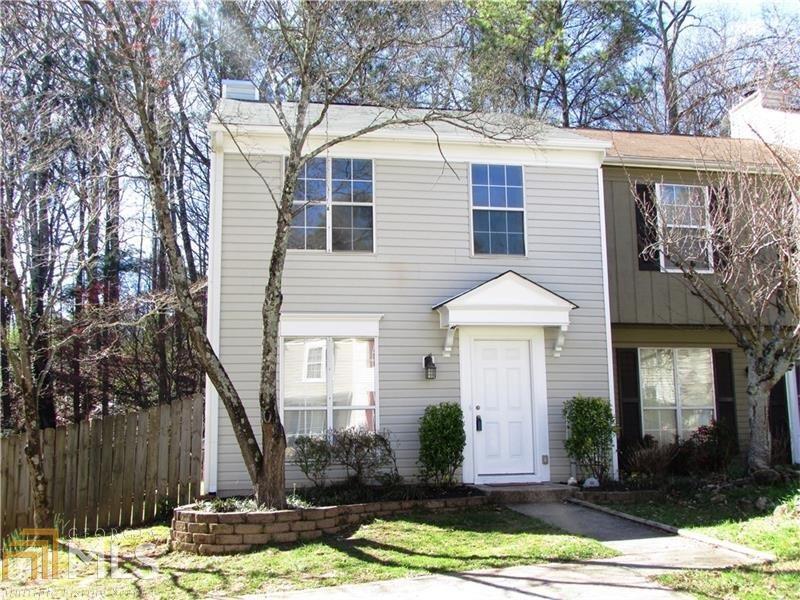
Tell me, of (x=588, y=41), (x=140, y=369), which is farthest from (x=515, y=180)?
(x=588, y=41)

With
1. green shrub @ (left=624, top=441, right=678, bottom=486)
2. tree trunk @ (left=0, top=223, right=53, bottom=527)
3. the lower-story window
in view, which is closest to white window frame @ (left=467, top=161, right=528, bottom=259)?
the lower-story window

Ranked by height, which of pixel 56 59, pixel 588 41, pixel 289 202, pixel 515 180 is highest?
pixel 588 41

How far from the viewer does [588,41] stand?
72.4 feet

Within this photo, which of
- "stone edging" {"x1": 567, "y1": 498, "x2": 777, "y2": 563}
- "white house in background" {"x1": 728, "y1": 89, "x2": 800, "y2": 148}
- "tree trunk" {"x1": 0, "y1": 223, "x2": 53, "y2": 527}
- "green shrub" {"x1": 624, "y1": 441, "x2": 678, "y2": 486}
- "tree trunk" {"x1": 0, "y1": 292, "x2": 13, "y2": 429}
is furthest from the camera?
"tree trunk" {"x1": 0, "y1": 292, "x2": 13, "y2": 429}

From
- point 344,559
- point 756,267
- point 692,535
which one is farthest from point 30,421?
point 756,267

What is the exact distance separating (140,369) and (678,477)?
42.3 feet

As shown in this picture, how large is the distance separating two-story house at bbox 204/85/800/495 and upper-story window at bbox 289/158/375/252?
0.07 ft

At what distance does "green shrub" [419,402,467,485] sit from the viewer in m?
9.83

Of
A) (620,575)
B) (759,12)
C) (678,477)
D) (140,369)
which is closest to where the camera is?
(620,575)

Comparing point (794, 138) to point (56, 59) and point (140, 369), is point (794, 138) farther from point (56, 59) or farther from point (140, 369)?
point (140, 369)

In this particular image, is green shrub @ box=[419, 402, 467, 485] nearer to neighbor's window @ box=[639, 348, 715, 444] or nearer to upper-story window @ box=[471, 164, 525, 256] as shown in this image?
upper-story window @ box=[471, 164, 525, 256]

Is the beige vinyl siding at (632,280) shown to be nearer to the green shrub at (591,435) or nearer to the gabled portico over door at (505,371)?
the gabled portico over door at (505,371)

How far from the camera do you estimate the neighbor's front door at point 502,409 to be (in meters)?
10.6

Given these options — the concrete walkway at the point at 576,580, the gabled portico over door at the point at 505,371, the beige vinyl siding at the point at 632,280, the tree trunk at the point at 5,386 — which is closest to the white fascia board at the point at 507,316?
the gabled portico over door at the point at 505,371
